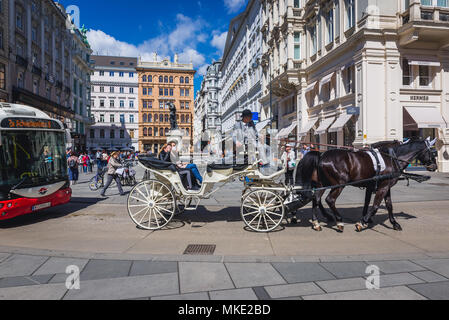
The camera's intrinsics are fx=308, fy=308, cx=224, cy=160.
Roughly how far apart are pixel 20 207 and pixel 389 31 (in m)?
20.6

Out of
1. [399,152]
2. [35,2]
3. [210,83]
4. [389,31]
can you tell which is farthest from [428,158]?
[210,83]

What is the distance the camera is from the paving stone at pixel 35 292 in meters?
3.54

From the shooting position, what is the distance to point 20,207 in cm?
711

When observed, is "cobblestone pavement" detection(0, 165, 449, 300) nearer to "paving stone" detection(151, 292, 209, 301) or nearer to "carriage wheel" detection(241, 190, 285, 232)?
"paving stone" detection(151, 292, 209, 301)

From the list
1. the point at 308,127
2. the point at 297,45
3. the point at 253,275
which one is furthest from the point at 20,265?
the point at 297,45

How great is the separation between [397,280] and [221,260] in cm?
239

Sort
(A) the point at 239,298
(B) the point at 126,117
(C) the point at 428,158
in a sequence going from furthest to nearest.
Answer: (B) the point at 126,117 < (C) the point at 428,158 < (A) the point at 239,298

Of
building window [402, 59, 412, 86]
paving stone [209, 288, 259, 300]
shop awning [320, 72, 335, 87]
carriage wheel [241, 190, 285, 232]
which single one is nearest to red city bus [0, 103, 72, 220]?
carriage wheel [241, 190, 285, 232]

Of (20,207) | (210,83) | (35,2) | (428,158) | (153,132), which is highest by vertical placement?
(210,83)

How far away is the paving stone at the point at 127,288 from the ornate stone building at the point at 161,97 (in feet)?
247

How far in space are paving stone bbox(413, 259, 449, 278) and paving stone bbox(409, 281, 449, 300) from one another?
389 millimetres

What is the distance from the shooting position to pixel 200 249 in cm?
543

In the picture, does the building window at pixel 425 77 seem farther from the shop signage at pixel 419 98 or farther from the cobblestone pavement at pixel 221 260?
the cobblestone pavement at pixel 221 260
